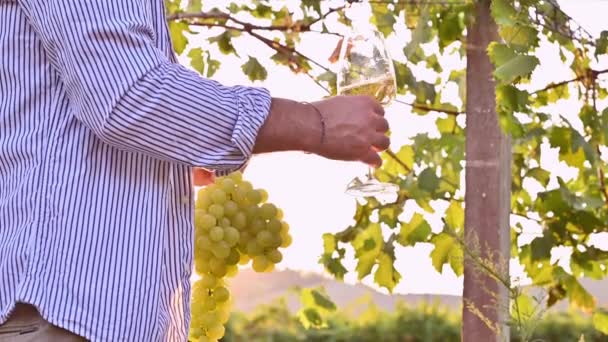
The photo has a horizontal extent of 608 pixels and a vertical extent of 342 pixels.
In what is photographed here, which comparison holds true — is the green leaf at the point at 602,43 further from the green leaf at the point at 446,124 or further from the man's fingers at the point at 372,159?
the green leaf at the point at 446,124

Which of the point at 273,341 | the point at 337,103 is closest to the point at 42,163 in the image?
the point at 337,103

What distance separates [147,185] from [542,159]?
2445mm

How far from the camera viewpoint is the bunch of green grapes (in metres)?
1.97

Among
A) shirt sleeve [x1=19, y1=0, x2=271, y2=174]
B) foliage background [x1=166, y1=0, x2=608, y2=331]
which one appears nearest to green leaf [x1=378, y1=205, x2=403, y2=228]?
foliage background [x1=166, y1=0, x2=608, y2=331]

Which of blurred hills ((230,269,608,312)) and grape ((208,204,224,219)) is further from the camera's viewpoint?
blurred hills ((230,269,608,312))

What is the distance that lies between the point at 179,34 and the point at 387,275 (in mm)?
990

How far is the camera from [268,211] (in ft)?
6.51

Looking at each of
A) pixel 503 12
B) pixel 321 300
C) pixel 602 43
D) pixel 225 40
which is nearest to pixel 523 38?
pixel 503 12

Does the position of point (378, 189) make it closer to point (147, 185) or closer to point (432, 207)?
point (147, 185)

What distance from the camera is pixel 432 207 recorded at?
12.1ft

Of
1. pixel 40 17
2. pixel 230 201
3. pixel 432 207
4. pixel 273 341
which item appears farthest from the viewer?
pixel 273 341

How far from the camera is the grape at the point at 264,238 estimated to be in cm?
196

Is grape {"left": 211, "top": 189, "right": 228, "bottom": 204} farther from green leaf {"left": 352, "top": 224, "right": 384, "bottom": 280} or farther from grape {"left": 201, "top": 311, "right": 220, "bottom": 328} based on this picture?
green leaf {"left": 352, "top": 224, "right": 384, "bottom": 280}

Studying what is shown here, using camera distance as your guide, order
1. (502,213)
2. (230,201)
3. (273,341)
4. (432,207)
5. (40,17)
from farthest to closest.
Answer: (273,341)
(432,207)
(502,213)
(230,201)
(40,17)
